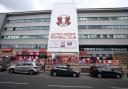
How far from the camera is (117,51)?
3775 centimetres

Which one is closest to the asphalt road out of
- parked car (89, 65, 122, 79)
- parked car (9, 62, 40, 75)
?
parked car (89, 65, 122, 79)

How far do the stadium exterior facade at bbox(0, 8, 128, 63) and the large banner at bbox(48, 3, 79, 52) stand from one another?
2807mm

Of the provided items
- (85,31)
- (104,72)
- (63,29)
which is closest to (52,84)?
(104,72)

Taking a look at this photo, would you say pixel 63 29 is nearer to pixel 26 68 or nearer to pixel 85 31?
pixel 85 31

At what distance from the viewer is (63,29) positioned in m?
37.5

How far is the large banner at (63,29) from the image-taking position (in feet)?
117

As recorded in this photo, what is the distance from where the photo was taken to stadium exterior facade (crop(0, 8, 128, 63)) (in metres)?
37.7

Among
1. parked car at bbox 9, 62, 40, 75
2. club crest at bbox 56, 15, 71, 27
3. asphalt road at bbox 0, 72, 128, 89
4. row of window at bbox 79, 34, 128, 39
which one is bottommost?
asphalt road at bbox 0, 72, 128, 89

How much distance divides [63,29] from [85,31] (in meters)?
6.46

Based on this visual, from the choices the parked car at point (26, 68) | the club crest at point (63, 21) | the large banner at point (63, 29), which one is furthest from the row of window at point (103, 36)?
the parked car at point (26, 68)

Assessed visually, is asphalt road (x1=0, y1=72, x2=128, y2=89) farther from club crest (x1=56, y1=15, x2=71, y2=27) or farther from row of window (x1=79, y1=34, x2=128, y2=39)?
club crest (x1=56, y1=15, x2=71, y2=27)

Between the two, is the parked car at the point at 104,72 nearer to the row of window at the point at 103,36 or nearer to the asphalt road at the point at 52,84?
the asphalt road at the point at 52,84

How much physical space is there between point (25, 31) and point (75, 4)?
56.6 feet

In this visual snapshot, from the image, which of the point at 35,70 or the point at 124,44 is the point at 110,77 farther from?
the point at 124,44
